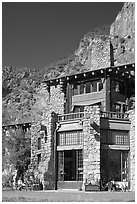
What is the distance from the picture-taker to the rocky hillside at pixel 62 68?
61559 millimetres

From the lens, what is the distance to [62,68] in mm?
69188

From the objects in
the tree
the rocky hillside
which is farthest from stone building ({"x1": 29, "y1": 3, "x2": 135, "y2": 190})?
the rocky hillside

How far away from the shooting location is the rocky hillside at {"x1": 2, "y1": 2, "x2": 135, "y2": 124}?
202 feet

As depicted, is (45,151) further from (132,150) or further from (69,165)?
(132,150)

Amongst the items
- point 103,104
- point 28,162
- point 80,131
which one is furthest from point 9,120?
point 80,131

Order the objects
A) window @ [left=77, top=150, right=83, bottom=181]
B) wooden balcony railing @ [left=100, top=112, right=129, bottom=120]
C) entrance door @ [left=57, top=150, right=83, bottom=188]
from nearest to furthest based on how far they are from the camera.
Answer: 1. window @ [left=77, top=150, right=83, bottom=181]
2. entrance door @ [left=57, top=150, right=83, bottom=188]
3. wooden balcony railing @ [left=100, top=112, right=129, bottom=120]

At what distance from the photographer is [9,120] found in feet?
195

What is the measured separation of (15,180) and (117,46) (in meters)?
35.8

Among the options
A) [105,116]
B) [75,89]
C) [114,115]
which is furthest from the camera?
[75,89]

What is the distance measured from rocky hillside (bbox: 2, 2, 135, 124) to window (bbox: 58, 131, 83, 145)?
28619 mm

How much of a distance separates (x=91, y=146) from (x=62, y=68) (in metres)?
42.7


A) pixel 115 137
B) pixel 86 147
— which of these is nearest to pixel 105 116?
pixel 115 137

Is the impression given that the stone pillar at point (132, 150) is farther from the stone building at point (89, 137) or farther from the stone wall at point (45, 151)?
the stone wall at point (45, 151)

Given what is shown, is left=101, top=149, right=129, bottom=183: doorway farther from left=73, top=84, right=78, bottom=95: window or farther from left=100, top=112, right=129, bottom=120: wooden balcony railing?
left=73, top=84, right=78, bottom=95: window
